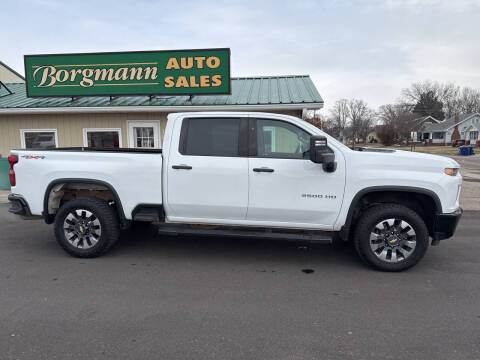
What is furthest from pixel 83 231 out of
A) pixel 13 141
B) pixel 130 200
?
pixel 13 141

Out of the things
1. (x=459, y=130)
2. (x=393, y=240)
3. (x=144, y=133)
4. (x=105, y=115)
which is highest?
(x=459, y=130)

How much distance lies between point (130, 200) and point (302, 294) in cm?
256

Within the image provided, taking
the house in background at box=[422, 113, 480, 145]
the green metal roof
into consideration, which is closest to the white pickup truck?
the green metal roof

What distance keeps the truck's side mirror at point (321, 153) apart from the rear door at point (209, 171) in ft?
2.88

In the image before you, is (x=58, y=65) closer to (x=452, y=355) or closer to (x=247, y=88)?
(x=247, y=88)

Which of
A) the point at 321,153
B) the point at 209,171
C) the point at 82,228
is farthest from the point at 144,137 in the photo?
the point at 321,153

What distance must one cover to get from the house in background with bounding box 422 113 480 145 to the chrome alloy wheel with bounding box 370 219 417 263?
63.4m

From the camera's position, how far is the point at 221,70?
31.2ft

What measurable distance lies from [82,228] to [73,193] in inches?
29.3

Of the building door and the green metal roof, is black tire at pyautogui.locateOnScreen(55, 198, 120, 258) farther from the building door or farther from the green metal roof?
the building door

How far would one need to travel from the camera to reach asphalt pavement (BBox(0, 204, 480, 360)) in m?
2.56

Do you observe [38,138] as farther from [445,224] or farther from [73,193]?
[445,224]

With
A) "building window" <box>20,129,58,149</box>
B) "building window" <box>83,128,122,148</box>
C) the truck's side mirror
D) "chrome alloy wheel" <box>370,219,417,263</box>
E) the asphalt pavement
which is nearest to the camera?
the asphalt pavement

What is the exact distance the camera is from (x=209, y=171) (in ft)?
13.4
